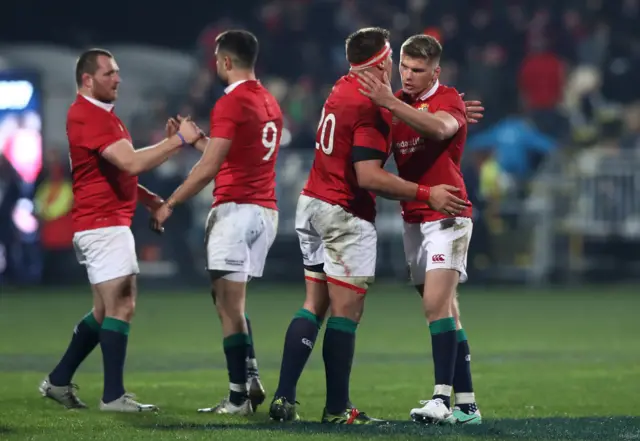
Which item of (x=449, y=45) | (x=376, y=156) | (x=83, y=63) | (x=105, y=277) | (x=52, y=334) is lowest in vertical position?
(x=52, y=334)

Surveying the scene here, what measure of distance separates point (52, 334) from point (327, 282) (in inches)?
273

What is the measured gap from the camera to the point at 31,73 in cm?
2022

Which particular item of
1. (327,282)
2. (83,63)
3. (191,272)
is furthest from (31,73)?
(327,282)

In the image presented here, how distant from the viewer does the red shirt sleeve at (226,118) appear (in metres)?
8.08

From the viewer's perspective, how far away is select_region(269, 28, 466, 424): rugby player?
7488mm

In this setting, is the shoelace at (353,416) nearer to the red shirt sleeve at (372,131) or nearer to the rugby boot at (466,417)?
the rugby boot at (466,417)

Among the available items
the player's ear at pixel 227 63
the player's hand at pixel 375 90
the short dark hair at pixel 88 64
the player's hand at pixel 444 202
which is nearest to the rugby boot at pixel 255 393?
the player's hand at pixel 444 202

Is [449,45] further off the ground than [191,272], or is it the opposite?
[449,45]

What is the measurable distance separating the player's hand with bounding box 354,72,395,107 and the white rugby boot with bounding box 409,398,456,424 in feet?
5.71

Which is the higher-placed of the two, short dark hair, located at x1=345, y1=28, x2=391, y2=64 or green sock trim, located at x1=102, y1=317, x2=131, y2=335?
short dark hair, located at x1=345, y1=28, x2=391, y2=64

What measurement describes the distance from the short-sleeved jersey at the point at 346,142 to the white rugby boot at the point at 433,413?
3.98ft

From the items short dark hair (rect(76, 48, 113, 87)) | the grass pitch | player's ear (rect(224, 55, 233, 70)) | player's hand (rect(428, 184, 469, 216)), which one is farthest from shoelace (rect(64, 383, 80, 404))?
player's hand (rect(428, 184, 469, 216))

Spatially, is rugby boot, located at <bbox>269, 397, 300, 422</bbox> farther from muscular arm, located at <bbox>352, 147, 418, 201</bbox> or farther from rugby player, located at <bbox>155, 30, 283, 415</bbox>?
muscular arm, located at <bbox>352, 147, 418, 201</bbox>

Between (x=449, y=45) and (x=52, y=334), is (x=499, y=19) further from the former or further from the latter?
(x=52, y=334)
